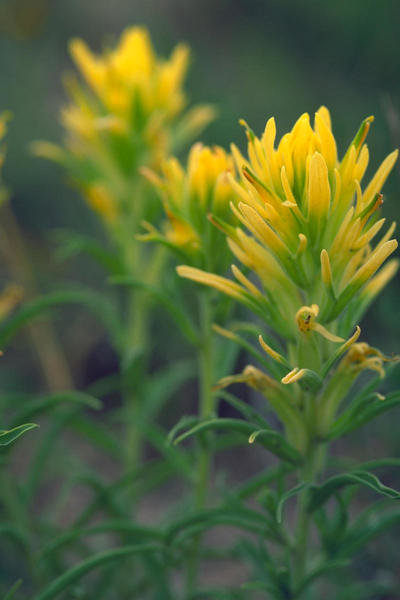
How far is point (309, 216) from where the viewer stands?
0.94m

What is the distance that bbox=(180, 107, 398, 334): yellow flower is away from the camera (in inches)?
35.9

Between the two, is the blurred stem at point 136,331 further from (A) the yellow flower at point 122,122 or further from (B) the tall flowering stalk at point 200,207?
(B) the tall flowering stalk at point 200,207

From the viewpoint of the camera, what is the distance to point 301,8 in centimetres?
329

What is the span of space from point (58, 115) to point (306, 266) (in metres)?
3.10

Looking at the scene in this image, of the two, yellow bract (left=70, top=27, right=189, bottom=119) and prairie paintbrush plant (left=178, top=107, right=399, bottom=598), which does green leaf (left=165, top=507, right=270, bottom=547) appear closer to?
prairie paintbrush plant (left=178, top=107, right=399, bottom=598)

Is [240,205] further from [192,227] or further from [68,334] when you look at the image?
[68,334]

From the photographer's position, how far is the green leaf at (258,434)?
3.21 feet

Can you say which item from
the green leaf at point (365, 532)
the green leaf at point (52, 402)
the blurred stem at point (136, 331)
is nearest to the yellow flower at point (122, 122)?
the blurred stem at point (136, 331)

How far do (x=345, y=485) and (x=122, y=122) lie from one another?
3.52 ft

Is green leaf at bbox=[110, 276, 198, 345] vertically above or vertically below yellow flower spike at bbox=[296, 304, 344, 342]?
above

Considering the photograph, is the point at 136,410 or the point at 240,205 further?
the point at 136,410

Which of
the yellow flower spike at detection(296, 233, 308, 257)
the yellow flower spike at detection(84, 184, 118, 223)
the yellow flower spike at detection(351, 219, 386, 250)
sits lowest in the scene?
the yellow flower spike at detection(351, 219, 386, 250)

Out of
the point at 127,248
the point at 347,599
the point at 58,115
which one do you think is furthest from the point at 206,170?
the point at 58,115

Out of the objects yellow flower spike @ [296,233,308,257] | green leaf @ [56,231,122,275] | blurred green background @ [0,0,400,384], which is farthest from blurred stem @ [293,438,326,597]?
blurred green background @ [0,0,400,384]
